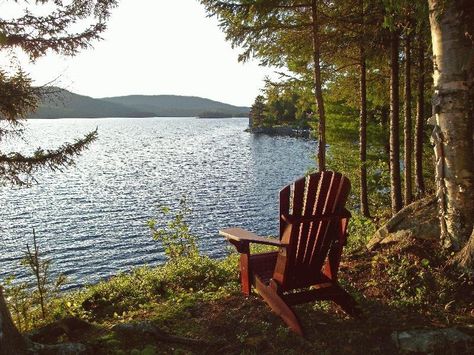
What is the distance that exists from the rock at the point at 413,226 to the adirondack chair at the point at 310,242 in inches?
→ 86.0

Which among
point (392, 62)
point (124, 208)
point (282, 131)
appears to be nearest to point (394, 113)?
point (392, 62)

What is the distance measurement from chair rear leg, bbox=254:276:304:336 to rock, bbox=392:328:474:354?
3.09 ft

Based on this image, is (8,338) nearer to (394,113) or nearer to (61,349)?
(61,349)

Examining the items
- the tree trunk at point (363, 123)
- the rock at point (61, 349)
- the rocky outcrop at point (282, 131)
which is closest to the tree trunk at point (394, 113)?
the tree trunk at point (363, 123)

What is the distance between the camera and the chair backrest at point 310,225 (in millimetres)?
4496

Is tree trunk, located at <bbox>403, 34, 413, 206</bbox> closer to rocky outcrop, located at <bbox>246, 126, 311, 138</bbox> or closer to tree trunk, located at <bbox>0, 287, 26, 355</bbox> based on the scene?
tree trunk, located at <bbox>0, 287, 26, 355</bbox>

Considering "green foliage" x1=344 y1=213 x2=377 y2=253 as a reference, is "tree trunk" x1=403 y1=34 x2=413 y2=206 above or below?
above

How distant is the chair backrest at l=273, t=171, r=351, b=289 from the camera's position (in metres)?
4.50

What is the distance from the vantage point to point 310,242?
4.73m

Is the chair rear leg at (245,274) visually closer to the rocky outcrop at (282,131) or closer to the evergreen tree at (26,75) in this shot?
the evergreen tree at (26,75)

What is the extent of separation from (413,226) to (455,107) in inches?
80.7

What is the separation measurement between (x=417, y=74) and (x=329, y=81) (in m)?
3.02

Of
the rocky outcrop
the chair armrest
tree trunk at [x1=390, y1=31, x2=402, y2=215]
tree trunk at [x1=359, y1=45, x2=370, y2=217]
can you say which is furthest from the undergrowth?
the rocky outcrop

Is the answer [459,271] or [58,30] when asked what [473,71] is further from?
[58,30]
